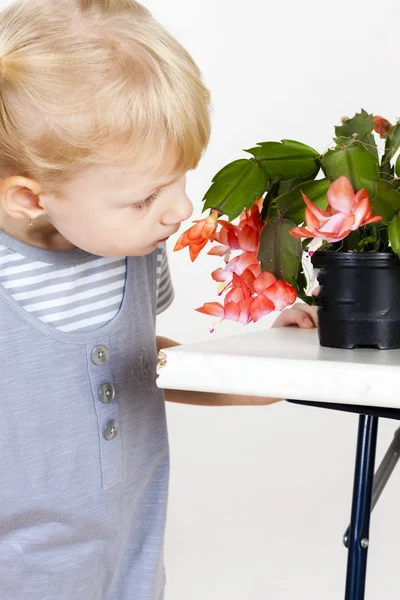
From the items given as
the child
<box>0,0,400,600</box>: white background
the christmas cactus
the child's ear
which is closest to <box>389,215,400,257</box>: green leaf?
the christmas cactus

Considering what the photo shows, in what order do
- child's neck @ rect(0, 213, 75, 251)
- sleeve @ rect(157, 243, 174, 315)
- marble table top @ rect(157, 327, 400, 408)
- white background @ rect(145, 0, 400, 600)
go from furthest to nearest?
1. white background @ rect(145, 0, 400, 600)
2. sleeve @ rect(157, 243, 174, 315)
3. child's neck @ rect(0, 213, 75, 251)
4. marble table top @ rect(157, 327, 400, 408)

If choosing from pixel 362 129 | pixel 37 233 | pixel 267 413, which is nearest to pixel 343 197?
pixel 362 129

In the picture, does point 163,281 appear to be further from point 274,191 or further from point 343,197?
point 343,197

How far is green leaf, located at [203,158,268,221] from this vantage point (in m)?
0.97

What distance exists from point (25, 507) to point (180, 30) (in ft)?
4.05

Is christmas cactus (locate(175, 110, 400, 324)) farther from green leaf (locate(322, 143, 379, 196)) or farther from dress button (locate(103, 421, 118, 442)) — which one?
dress button (locate(103, 421, 118, 442))

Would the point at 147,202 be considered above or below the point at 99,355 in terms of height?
above

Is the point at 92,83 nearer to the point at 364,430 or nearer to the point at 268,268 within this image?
the point at 268,268

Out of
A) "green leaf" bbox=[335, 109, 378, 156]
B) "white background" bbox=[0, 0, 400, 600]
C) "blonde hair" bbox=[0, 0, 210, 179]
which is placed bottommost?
"white background" bbox=[0, 0, 400, 600]

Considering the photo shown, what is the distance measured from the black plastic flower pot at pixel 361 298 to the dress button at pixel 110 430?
0.29 metres

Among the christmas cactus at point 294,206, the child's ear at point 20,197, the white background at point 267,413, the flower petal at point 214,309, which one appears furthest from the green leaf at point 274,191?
the white background at point 267,413

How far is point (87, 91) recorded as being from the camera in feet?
3.21

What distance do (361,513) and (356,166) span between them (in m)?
0.40

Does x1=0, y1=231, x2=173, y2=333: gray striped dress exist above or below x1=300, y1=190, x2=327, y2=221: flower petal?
below
